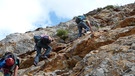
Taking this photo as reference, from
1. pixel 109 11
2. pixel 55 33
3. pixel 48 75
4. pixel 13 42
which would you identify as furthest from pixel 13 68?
pixel 109 11

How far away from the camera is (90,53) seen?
48.4ft

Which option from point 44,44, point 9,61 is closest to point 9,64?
point 9,61

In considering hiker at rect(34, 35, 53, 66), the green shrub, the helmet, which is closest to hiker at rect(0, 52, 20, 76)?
the helmet

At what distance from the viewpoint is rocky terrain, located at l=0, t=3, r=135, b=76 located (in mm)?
12680

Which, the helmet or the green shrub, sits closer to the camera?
the helmet

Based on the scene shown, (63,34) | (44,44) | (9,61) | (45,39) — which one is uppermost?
(9,61)

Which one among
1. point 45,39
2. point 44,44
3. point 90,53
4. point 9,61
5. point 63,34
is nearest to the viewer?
point 9,61

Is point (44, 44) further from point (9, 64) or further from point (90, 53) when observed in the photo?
point (9, 64)

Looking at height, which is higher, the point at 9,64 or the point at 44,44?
the point at 9,64

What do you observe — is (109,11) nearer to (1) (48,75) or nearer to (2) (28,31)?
(2) (28,31)

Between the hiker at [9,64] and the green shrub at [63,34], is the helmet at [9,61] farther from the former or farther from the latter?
the green shrub at [63,34]

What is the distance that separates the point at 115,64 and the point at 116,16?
18.7 metres

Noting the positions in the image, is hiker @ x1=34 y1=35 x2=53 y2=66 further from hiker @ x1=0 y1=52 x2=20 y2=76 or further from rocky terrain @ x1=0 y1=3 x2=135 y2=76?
hiker @ x1=0 y1=52 x2=20 y2=76

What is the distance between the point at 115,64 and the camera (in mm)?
12648
